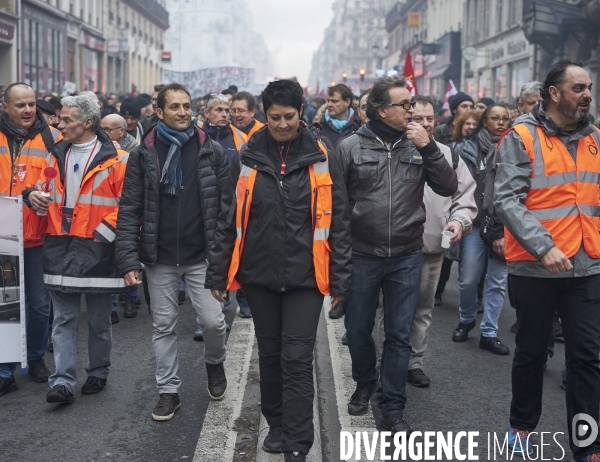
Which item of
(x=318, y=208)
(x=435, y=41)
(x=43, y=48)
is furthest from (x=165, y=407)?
(x=435, y=41)

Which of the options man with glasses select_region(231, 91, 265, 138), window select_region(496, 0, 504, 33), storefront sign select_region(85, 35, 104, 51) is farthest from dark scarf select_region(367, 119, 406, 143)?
A: storefront sign select_region(85, 35, 104, 51)

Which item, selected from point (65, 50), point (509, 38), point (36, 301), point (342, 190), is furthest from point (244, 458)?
point (65, 50)

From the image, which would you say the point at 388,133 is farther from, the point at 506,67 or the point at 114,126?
the point at 506,67

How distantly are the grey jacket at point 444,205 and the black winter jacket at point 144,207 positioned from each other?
5.17ft

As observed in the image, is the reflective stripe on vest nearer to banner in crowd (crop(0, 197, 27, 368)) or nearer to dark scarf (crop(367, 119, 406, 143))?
banner in crowd (crop(0, 197, 27, 368))

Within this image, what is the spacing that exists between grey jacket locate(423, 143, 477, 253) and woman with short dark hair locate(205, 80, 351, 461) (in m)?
1.47

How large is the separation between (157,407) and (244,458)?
0.86 meters

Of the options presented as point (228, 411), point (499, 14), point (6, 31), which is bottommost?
point (228, 411)

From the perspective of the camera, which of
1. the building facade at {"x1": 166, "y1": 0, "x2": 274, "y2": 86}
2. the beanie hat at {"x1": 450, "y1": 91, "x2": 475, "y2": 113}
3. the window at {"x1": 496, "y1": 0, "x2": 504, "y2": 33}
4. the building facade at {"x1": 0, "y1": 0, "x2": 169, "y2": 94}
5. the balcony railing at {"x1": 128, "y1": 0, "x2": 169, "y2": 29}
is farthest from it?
the building facade at {"x1": 166, "y1": 0, "x2": 274, "y2": 86}

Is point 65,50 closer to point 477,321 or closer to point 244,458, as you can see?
point 477,321

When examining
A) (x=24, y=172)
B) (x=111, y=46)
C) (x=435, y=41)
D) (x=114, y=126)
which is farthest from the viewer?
(x=435, y=41)

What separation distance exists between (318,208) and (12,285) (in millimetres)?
2516

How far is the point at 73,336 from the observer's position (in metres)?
5.65

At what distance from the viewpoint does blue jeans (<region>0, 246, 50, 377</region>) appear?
19.8 ft
